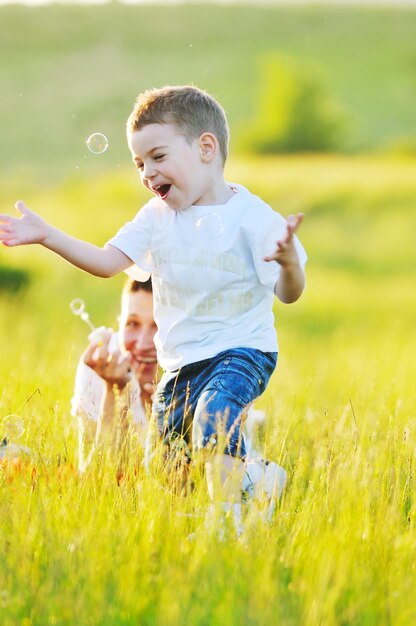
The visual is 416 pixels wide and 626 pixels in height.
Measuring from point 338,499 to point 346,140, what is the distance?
116 feet

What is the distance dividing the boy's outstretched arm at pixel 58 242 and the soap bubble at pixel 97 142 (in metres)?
0.69

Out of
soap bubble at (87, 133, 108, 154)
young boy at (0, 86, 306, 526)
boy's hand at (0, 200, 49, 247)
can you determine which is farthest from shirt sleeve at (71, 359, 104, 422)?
boy's hand at (0, 200, 49, 247)

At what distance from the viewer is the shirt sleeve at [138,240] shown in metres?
4.09

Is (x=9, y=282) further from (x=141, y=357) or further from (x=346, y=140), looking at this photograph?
(x=346, y=140)

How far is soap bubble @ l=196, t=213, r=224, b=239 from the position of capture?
395 cm

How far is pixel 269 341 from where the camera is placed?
4035mm

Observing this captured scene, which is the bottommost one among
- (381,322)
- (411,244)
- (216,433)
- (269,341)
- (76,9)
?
(216,433)

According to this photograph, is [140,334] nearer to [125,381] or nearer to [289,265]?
[125,381]

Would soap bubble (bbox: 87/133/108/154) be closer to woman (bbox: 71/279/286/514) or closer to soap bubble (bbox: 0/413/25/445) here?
woman (bbox: 71/279/286/514)

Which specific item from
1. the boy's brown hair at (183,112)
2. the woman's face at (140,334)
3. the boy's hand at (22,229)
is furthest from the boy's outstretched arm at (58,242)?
the woman's face at (140,334)

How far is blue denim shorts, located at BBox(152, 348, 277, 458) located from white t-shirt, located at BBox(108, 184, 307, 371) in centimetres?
5

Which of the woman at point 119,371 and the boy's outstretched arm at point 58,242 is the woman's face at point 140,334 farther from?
the boy's outstretched arm at point 58,242

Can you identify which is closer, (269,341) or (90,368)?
(269,341)

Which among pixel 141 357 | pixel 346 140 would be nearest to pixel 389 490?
pixel 141 357
